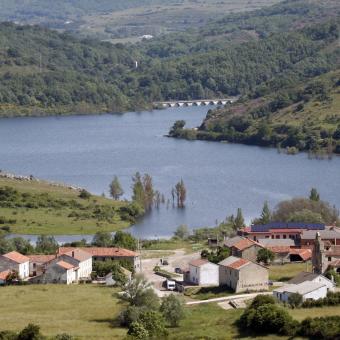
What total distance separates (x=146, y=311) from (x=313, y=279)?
252 inches

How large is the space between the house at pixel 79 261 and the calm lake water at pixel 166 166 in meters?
15.7

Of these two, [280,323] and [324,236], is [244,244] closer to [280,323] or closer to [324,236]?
[324,236]

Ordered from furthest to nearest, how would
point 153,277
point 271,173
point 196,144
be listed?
1. point 196,144
2. point 271,173
3. point 153,277

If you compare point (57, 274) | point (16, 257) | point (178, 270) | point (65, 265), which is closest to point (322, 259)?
point (178, 270)

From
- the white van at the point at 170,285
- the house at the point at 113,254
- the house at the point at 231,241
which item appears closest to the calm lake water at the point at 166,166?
the house at the point at 231,241

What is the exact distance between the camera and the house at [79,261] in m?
52.4

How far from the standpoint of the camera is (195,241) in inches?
2532

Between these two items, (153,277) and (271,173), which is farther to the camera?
(271,173)

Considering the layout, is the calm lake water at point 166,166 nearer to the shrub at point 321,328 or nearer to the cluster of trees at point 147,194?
the cluster of trees at point 147,194

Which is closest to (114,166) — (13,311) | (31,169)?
(31,169)

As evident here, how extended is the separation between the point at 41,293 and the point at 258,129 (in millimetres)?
86401

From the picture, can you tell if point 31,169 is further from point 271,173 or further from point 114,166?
point 271,173

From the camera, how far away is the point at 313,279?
1770 inches

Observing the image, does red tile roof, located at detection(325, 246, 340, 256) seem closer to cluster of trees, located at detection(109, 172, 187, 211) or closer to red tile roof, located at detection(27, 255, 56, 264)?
red tile roof, located at detection(27, 255, 56, 264)
